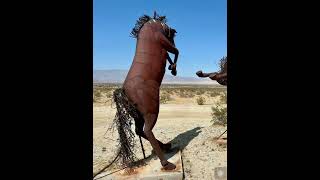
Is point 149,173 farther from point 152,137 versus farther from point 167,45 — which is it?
point 167,45

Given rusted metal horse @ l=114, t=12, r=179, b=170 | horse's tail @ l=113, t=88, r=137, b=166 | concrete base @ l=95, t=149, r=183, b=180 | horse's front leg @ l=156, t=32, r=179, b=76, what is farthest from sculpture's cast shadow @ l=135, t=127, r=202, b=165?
horse's front leg @ l=156, t=32, r=179, b=76

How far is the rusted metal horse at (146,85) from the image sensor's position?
6.45 m

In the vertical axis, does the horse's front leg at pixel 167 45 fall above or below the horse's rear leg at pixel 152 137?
above

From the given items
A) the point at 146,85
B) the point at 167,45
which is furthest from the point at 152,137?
the point at 167,45

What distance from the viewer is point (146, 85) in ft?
21.2

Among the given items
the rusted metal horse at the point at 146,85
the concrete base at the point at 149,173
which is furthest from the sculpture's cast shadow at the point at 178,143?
the rusted metal horse at the point at 146,85

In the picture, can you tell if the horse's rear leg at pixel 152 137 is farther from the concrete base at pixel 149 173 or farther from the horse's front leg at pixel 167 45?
the horse's front leg at pixel 167 45

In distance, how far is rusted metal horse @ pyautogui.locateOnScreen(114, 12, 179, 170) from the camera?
6.45 meters

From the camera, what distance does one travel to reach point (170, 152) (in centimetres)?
776

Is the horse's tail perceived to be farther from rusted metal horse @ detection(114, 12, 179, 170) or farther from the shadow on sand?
the shadow on sand
